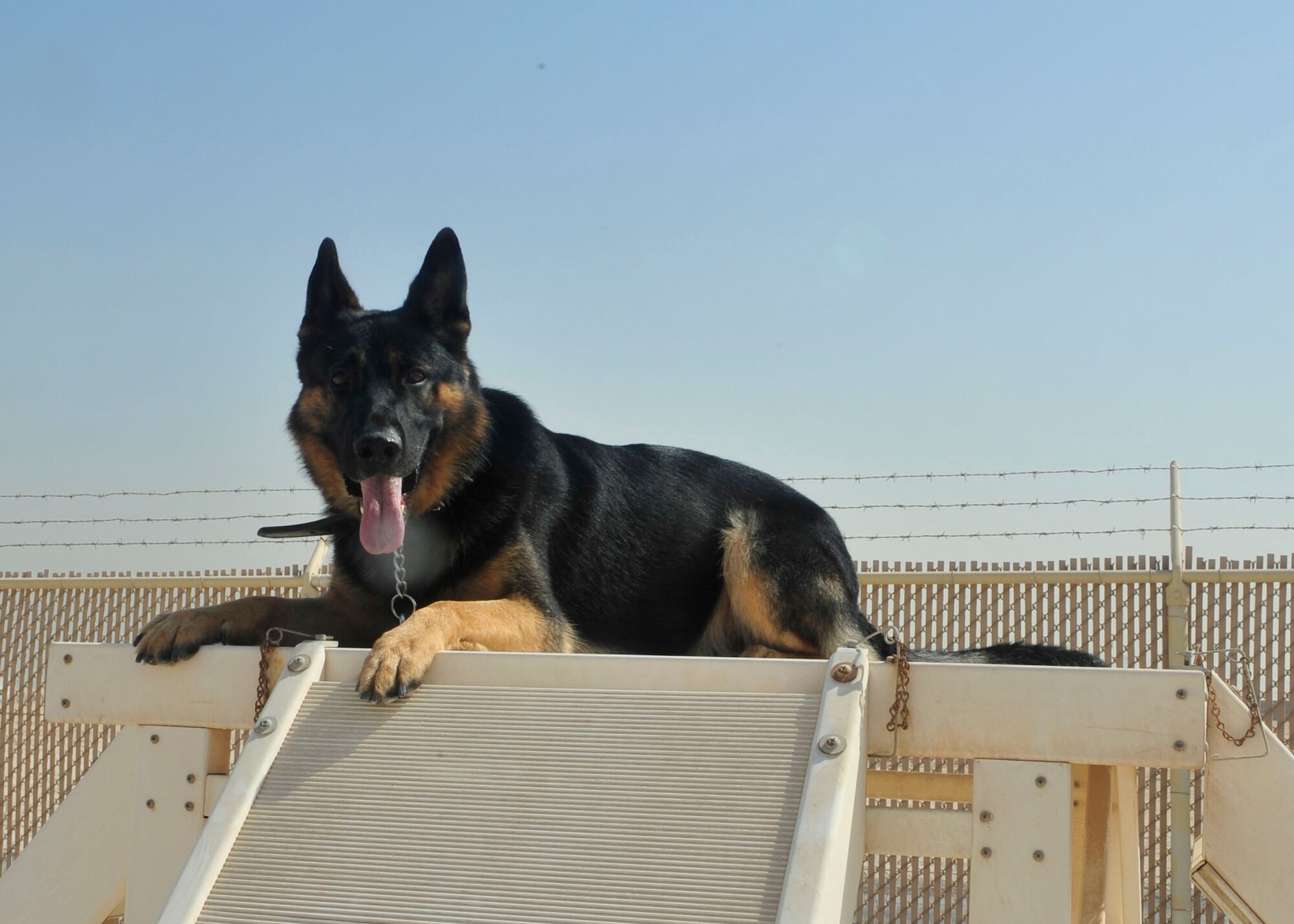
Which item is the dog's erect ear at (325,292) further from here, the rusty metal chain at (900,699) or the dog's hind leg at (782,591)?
the rusty metal chain at (900,699)

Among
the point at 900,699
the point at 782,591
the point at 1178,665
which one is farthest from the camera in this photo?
the point at 1178,665

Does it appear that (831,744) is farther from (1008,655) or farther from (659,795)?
(1008,655)

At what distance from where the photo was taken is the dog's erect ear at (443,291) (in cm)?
361

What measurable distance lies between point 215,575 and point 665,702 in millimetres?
5979

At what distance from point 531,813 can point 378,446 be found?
4.24ft

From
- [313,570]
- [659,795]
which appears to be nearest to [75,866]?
[659,795]

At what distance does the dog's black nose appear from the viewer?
3094 mm

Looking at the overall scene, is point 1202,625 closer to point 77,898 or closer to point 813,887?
point 813,887

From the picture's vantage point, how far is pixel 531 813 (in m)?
2.19

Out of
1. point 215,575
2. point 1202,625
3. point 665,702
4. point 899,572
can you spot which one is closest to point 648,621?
point 665,702

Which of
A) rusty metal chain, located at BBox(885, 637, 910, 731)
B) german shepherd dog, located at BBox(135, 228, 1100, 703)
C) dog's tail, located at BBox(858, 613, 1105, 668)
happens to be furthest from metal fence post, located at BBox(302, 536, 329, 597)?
rusty metal chain, located at BBox(885, 637, 910, 731)

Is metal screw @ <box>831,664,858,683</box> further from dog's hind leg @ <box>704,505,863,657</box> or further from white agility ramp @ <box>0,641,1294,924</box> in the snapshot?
dog's hind leg @ <box>704,505,863,657</box>

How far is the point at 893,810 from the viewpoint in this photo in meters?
2.42

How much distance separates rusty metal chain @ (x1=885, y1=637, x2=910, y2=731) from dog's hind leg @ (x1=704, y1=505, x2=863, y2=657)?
1094 millimetres
